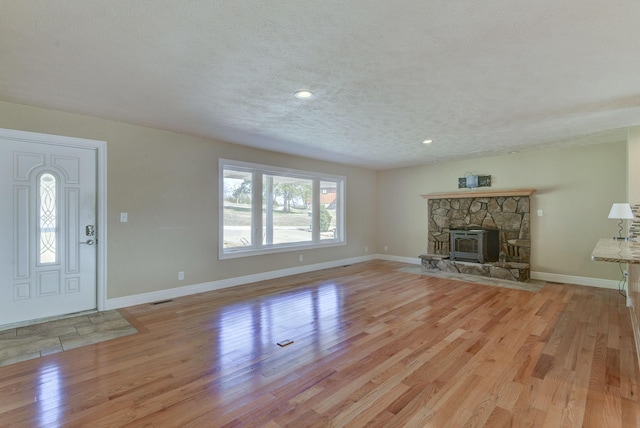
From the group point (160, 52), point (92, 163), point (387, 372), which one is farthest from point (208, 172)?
point (387, 372)

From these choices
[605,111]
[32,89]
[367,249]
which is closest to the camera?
[32,89]

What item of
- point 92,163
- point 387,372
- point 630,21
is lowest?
point 387,372

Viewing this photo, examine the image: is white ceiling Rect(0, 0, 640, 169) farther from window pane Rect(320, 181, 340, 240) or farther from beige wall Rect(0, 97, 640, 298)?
window pane Rect(320, 181, 340, 240)

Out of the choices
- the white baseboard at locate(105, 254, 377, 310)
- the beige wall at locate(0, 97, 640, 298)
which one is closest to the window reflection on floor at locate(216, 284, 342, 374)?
the white baseboard at locate(105, 254, 377, 310)

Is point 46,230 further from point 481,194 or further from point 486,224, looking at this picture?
point 486,224

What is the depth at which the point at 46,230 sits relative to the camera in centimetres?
353

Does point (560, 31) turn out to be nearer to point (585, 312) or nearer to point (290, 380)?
point (290, 380)

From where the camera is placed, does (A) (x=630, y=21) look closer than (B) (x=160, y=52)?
Yes

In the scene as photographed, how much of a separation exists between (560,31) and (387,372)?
8.64 feet

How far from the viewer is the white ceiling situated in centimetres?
177

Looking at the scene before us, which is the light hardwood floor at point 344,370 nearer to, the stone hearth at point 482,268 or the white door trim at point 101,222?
the white door trim at point 101,222

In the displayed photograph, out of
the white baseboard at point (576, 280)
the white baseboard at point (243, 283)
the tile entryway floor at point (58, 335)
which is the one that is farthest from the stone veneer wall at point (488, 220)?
the tile entryway floor at point (58, 335)

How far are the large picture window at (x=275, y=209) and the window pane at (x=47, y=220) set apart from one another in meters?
2.08

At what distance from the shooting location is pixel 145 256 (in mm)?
4227
